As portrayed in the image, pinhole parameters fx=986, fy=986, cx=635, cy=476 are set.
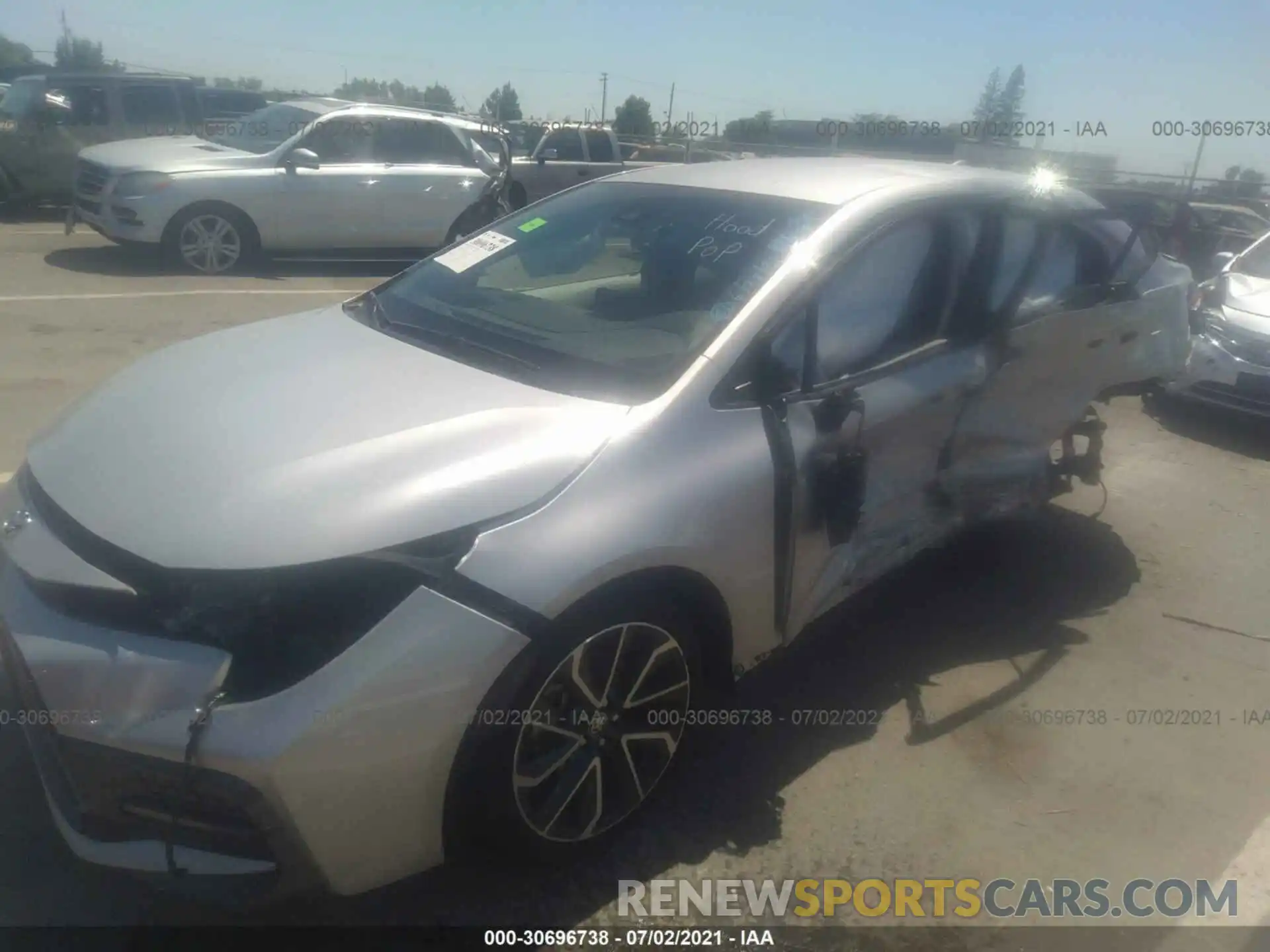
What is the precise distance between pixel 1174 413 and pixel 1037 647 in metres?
4.42

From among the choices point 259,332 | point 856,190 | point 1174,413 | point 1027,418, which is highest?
point 856,190

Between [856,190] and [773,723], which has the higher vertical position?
[856,190]

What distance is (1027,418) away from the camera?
4.04 meters

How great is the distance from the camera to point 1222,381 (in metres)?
6.84

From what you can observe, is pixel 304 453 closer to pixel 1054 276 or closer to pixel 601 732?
pixel 601 732

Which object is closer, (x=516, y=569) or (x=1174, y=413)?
(x=516, y=569)

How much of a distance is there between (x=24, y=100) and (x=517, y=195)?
6.28 metres

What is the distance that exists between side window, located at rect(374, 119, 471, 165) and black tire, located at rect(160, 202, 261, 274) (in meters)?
1.69

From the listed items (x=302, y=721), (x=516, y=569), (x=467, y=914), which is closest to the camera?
(x=302, y=721)

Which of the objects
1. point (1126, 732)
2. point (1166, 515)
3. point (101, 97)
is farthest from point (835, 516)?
point (101, 97)

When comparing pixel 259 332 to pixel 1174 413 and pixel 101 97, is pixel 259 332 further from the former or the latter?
pixel 101 97

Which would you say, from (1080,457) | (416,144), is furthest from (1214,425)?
(416,144)

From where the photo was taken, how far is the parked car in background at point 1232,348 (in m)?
6.69

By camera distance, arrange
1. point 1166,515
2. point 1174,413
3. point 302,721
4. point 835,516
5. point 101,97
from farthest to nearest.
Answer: point 101,97, point 1174,413, point 1166,515, point 835,516, point 302,721
